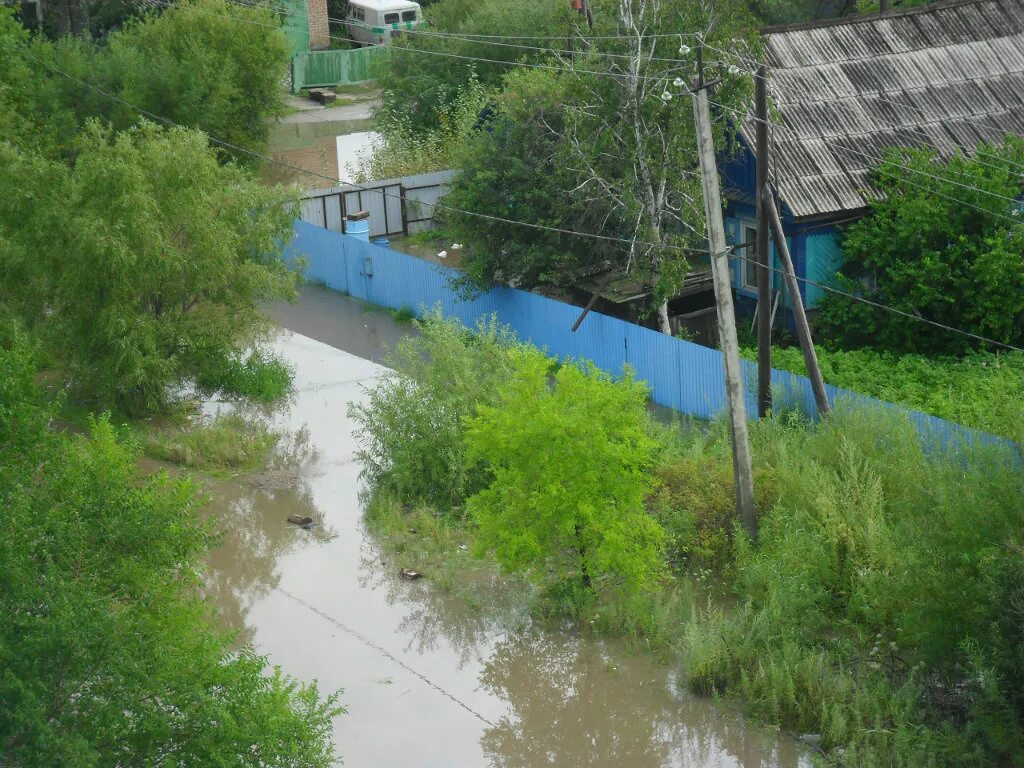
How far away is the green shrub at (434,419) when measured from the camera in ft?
47.3

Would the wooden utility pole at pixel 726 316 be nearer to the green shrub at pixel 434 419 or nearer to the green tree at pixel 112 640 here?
the green shrub at pixel 434 419

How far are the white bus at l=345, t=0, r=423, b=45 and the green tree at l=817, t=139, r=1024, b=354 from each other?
26045 mm

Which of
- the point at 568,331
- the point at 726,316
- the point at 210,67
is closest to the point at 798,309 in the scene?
the point at 726,316

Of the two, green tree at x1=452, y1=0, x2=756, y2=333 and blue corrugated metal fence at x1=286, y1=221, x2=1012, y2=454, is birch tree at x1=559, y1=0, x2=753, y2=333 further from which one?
blue corrugated metal fence at x1=286, y1=221, x2=1012, y2=454

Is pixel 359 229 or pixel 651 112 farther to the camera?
pixel 359 229

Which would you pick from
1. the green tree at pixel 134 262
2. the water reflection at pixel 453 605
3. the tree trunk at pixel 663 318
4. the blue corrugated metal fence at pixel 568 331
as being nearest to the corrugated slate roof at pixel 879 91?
the tree trunk at pixel 663 318

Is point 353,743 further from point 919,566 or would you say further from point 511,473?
point 919,566

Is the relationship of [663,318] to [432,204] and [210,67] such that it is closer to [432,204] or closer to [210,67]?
[432,204]

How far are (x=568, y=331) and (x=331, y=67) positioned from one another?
81.6ft

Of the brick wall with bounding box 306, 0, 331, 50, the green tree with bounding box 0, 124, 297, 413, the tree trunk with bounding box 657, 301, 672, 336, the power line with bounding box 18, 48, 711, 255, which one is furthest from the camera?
the brick wall with bounding box 306, 0, 331, 50

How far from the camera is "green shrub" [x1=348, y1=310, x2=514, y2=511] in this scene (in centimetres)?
1442

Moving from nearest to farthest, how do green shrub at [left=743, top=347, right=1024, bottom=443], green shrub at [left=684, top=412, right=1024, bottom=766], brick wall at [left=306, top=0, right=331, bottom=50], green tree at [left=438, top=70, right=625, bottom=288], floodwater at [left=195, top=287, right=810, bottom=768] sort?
green shrub at [left=684, top=412, right=1024, bottom=766] → floodwater at [left=195, top=287, right=810, bottom=768] → green shrub at [left=743, top=347, right=1024, bottom=443] → green tree at [left=438, top=70, right=625, bottom=288] → brick wall at [left=306, top=0, right=331, bottom=50]

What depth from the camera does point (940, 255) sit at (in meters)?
16.5

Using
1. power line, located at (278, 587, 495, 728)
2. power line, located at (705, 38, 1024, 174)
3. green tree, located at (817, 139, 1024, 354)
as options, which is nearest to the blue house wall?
green tree, located at (817, 139, 1024, 354)
